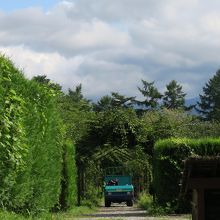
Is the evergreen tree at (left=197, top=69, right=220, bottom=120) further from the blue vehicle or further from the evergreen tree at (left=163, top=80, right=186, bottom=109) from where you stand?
the blue vehicle

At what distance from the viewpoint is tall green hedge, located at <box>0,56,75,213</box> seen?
33.5ft

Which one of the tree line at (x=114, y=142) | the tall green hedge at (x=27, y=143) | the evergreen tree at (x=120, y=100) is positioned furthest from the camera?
the evergreen tree at (x=120, y=100)

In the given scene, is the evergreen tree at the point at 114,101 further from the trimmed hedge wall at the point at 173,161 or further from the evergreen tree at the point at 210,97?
the trimmed hedge wall at the point at 173,161

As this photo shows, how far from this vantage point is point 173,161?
24.1 m

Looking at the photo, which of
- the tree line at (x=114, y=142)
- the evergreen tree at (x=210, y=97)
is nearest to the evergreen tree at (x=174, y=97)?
the evergreen tree at (x=210, y=97)

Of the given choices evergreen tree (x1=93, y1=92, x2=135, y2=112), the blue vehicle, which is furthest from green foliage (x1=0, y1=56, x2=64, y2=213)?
evergreen tree (x1=93, y1=92, x2=135, y2=112)

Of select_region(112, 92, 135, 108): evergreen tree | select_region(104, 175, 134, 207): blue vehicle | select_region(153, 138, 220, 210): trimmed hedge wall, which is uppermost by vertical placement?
select_region(112, 92, 135, 108): evergreen tree

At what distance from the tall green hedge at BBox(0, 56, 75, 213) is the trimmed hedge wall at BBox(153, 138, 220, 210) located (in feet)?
22.7

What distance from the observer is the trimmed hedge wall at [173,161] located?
23609 mm

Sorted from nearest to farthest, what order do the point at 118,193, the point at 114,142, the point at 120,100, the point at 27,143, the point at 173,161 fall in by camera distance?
1. the point at 27,143
2. the point at 173,161
3. the point at 118,193
4. the point at 114,142
5. the point at 120,100

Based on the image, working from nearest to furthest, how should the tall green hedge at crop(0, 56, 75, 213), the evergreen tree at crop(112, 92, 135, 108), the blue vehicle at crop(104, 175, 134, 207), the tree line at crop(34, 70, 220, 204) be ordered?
the tall green hedge at crop(0, 56, 75, 213) → the blue vehicle at crop(104, 175, 134, 207) → the tree line at crop(34, 70, 220, 204) → the evergreen tree at crop(112, 92, 135, 108)

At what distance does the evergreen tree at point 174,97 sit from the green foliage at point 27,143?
91.1m

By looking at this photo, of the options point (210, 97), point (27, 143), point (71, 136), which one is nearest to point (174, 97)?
point (210, 97)

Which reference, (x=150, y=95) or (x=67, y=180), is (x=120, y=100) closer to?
(x=150, y=95)
